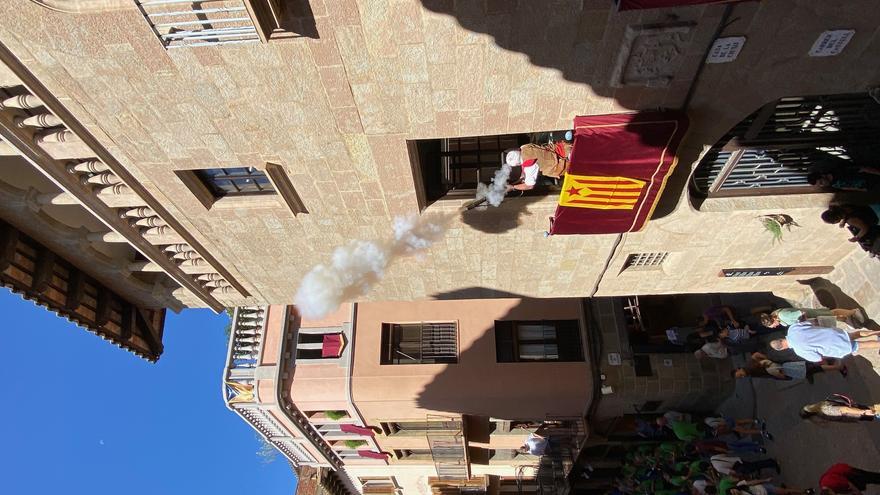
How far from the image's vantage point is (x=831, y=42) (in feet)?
19.9

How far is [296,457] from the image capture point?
22234mm

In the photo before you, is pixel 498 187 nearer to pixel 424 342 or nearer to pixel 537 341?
pixel 537 341

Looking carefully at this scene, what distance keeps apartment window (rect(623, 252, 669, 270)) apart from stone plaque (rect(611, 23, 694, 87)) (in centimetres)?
513

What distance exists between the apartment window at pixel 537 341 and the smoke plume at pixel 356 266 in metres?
7.98

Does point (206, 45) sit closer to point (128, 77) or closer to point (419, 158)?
point (128, 77)

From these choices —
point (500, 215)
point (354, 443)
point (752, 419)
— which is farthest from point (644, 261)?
point (354, 443)

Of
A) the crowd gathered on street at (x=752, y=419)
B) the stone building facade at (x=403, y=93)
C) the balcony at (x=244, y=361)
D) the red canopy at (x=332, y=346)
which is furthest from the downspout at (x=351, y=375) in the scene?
the crowd gathered on street at (x=752, y=419)

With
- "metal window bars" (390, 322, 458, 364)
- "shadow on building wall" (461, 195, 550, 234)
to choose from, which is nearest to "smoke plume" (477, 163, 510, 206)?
"shadow on building wall" (461, 195, 550, 234)

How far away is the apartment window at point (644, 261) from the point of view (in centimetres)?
1107

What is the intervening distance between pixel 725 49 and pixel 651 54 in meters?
0.95

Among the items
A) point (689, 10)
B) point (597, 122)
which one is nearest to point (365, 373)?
point (597, 122)

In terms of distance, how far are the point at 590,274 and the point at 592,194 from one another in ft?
11.7

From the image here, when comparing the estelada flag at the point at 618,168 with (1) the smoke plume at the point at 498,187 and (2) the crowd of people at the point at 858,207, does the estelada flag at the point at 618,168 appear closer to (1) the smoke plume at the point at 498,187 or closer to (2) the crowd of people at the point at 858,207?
(1) the smoke plume at the point at 498,187

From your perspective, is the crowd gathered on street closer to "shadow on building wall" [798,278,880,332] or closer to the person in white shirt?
"shadow on building wall" [798,278,880,332]
